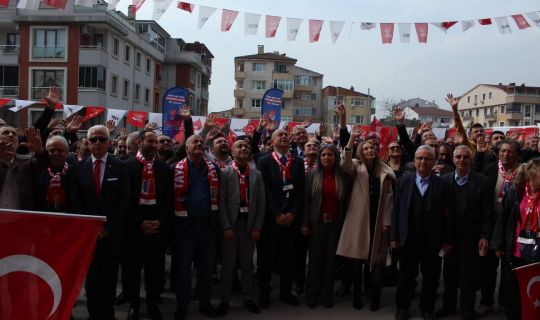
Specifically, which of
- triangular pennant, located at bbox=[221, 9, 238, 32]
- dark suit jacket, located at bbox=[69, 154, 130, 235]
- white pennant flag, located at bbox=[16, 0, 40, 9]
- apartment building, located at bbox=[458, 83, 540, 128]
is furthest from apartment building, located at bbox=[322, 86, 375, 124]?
dark suit jacket, located at bbox=[69, 154, 130, 235]

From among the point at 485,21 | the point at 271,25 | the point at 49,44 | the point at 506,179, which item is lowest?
the point at 506,179

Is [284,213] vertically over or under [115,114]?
under

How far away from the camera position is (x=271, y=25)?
484 inches

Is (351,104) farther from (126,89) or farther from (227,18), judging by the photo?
(227,18)

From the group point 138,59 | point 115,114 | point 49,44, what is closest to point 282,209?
point 115,114

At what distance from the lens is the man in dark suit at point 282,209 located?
633cm

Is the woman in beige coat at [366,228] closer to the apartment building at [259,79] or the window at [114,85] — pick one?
the window at [114,85]

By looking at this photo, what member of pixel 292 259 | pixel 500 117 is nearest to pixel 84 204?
pixel 292 259

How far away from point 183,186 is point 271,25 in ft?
24.3

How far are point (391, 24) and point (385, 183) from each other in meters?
7.24

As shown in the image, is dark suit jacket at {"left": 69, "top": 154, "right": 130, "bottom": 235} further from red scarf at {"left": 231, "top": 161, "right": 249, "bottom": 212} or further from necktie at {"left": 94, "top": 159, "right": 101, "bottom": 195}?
red scarf at {"left": 231, "top": 161, "right": 249, "bottom": 212}

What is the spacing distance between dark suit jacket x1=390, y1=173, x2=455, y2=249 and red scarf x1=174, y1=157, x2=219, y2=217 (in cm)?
212

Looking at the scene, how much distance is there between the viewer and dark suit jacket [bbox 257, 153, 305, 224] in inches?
251

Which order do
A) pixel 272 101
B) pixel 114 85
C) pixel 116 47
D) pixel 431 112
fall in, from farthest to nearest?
1. pixel 431 112
2. pixel 116 47
3. pixel 114 85
4. pixel 272 101
